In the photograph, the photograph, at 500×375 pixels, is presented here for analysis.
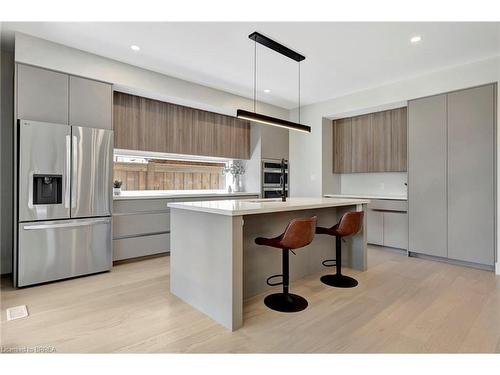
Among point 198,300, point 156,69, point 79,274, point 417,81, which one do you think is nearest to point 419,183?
point 417,81

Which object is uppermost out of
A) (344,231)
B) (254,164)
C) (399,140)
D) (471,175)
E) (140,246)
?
(399,140)

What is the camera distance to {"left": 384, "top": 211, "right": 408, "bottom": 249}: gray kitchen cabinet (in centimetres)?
438

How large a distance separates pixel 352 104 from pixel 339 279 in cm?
318

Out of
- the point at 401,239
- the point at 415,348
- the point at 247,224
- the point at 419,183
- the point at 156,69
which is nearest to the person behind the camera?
the point at 415,348

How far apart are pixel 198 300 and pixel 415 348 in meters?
1.67

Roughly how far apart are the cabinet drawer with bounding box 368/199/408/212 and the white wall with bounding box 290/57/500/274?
97 cm

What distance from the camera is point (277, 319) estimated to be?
2.26 m

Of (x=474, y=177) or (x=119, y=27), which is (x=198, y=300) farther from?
(x=474, y=177)

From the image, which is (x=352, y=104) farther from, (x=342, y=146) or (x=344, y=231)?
(x=344, y=231)

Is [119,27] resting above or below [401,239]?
above

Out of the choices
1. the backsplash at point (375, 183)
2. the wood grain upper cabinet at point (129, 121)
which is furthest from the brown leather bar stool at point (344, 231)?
the wood grain upper cabinet at point (129, 121)

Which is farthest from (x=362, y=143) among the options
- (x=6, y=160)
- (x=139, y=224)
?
(x=6, y=160)

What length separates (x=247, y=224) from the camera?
2.68 meters

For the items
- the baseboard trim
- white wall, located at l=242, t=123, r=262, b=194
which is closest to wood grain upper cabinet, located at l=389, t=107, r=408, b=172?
the baseboard trim
